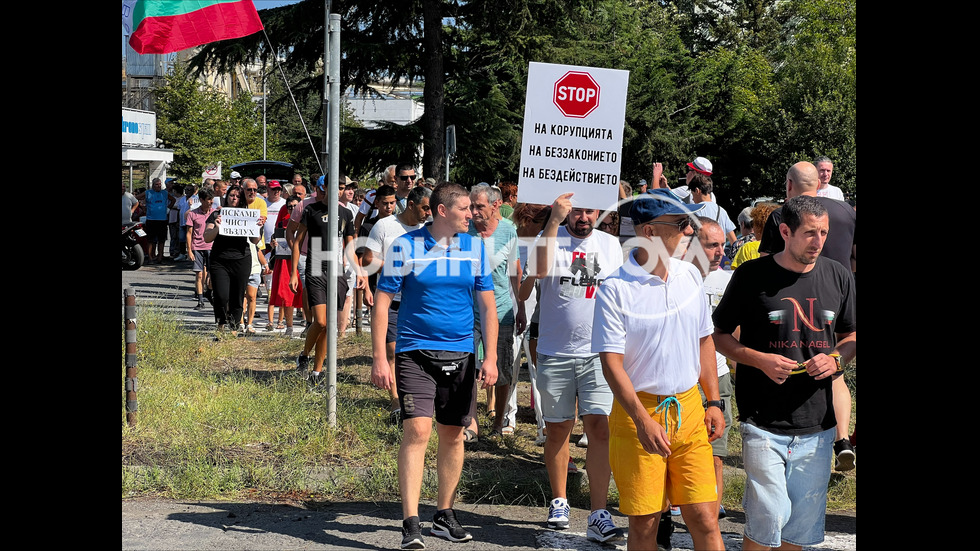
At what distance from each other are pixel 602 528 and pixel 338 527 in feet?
5.02

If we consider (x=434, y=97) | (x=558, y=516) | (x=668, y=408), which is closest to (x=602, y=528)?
(x=558, y=516)

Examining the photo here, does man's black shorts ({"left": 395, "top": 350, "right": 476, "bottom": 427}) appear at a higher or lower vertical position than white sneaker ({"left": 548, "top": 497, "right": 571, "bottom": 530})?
higher

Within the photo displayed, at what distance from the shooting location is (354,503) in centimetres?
644

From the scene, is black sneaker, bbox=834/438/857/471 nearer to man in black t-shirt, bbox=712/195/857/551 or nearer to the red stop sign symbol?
man in black t-shirt, bbox=712/195/857/551

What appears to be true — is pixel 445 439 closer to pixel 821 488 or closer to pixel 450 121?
pixel 821 488

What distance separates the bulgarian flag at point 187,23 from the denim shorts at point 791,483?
5.34 meters

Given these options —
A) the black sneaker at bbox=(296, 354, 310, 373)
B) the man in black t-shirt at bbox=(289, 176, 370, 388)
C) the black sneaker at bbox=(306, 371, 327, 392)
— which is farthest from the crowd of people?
the black sneaker at bbox=(296, 354, 310, 373)

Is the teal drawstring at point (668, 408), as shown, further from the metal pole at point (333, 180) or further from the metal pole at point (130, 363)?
the metal pole at point (130, 363)

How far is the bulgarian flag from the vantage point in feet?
26.5

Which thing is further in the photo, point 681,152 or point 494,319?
point 681,152

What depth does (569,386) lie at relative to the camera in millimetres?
6105

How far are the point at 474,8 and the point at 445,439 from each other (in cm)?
1905

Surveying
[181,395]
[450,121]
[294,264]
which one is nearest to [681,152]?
[450,121]

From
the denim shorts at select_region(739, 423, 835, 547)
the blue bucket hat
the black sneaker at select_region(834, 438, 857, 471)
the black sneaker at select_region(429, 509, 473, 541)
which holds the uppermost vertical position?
the blue bucket hat
